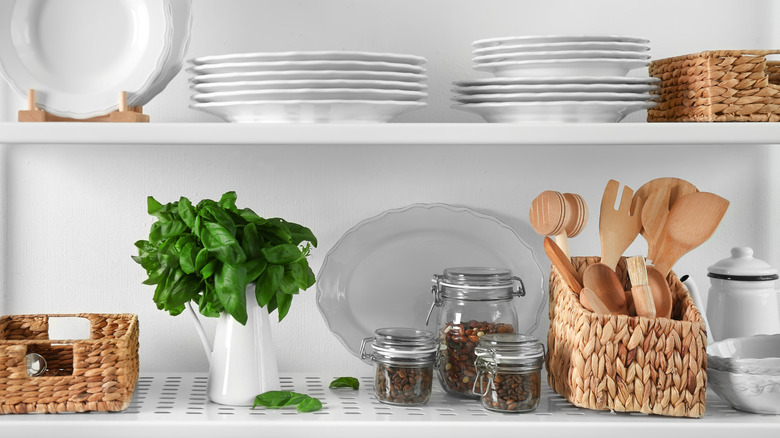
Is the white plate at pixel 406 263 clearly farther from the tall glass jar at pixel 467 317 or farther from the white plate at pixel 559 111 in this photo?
the white plate at pixel 559 111

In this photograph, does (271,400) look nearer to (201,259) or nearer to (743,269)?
(201,259)

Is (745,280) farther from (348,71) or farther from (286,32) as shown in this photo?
(286,32)

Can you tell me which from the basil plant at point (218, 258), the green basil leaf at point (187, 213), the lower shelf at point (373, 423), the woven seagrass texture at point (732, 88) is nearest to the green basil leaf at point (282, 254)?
the basil plant at point (218, 258)

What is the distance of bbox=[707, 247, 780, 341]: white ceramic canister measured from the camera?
4.02 feet

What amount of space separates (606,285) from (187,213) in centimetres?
57

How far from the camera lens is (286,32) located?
134cm

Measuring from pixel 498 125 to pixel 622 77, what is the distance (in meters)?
0.18

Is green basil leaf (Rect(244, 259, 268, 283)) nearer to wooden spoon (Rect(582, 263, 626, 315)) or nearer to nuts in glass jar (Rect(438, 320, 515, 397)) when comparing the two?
nuts in glass jar (Rect(438, 320, 515, 397))

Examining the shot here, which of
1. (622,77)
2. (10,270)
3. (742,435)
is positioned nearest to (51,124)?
(10,270)

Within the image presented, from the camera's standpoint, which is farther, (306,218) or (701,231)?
(306,218)

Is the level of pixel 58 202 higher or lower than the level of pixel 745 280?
higher

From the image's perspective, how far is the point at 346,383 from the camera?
126cm

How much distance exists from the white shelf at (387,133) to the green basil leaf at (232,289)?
17 centimetres

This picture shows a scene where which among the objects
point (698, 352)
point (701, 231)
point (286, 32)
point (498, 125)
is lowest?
point (698, 352)
